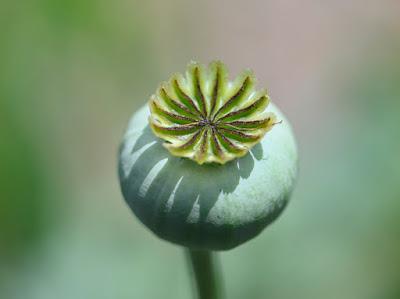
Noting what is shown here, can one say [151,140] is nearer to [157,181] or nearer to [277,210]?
[157,181]

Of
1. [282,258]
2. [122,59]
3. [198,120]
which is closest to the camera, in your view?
[198,120]

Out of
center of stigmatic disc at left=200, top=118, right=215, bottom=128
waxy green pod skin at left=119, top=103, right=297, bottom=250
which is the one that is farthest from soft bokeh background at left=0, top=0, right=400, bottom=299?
center of stigmatic disc at left=200, top=118, right=215, bottom=128

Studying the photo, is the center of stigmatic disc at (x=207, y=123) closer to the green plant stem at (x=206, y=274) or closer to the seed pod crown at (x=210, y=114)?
the seed pod crown at (x=210, y=114)

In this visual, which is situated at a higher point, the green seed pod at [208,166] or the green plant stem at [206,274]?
the green seed pod at [208,166]

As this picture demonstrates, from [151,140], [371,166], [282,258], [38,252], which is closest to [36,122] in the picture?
[38,252]

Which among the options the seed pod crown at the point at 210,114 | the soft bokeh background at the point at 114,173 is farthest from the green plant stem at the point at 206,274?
the soft bokeh background at the point at 114,173

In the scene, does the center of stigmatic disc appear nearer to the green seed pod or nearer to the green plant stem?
the green seed pod
